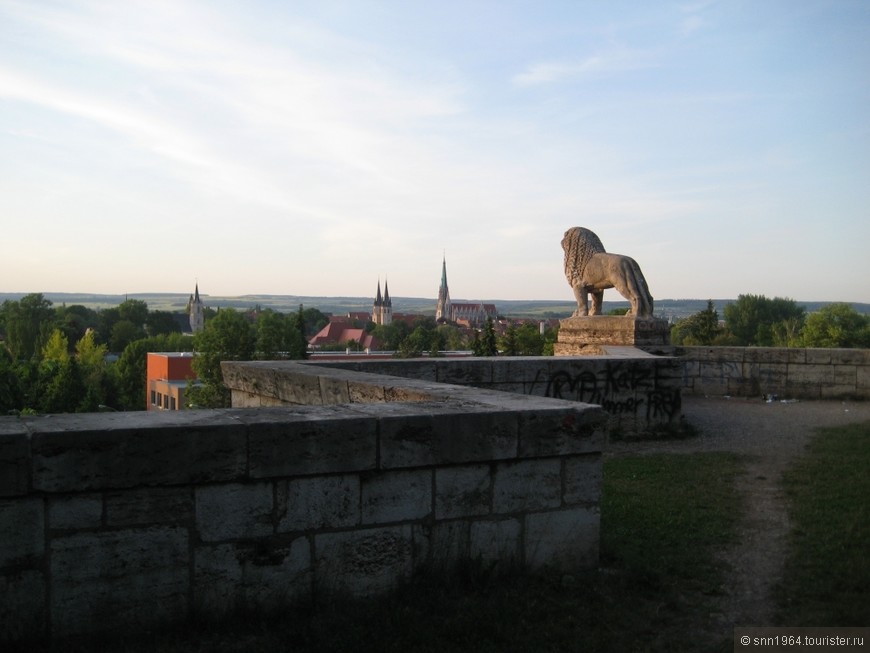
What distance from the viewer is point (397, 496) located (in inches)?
141

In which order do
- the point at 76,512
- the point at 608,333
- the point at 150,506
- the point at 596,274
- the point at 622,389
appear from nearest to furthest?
the point at 76,512, the point at 150,506, the point at 622,389, the point at 608,333, the point at 596,274

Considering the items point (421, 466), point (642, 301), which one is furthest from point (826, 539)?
point (642, 301)

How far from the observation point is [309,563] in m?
3.40

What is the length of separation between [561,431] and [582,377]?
4.90 m

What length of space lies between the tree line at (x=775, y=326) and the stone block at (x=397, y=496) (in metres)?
24.7

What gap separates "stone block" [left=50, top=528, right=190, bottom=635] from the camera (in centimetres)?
300

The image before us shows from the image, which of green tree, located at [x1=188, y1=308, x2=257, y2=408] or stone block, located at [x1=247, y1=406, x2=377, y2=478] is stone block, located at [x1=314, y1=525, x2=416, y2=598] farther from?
green tree, located at [x1=188, y1=308, x2=257, y2=408]

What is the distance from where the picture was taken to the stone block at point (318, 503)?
3352 mm

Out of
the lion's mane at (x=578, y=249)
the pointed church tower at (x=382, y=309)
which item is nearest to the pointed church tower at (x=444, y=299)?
the pointed church tower at (x=382, y=309)

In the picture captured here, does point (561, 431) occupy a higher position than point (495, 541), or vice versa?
point (561, 431)

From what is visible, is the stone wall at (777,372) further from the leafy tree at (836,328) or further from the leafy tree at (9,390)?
the leafy tree at (9,390)

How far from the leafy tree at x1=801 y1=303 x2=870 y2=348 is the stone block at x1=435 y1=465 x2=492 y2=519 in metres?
36.2

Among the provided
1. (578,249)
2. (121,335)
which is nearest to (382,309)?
(121,335)

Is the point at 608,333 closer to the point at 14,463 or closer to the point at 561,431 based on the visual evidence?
the point at 561,431
